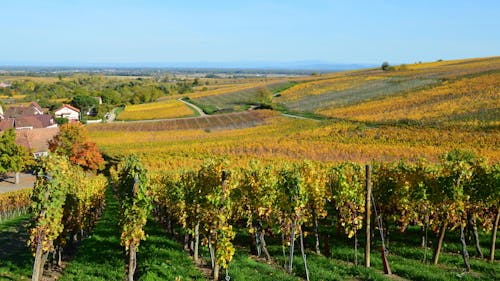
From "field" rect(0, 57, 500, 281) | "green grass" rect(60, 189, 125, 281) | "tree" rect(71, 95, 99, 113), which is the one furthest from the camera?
"tree" rect(71, 95, 99, 113)

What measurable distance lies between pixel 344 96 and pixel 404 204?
90.5m

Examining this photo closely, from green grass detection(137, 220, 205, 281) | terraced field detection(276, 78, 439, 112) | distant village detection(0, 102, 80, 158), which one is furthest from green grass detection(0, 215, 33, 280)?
terraced field detection(276, 78, 439, 112)

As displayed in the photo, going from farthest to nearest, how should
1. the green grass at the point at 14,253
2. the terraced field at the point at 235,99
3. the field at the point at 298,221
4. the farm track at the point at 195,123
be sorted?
the terraced field at the point at 235,99, the farm track at the point at 195,123, the green grass at the point at 14,253, the field at the point at 298,221

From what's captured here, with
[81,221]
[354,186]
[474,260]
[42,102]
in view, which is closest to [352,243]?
[354,186]

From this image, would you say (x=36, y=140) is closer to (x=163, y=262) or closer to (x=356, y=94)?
(x=163, y=262)

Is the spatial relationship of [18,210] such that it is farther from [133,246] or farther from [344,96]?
[344,96]

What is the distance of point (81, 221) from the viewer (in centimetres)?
2323

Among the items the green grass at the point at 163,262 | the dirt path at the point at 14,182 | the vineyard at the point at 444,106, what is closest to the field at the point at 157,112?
the vineyard at the point at 444,106

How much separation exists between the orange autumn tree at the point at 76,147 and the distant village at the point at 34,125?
3.13m

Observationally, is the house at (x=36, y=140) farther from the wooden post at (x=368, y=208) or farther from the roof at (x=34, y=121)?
the wooden post at (x=368, y=208)

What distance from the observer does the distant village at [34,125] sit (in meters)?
70.2

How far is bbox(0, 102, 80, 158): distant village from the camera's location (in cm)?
7019

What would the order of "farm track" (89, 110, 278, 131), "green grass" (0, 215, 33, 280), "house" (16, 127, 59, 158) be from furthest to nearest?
"farm track" (89, 110, 278, 131), "house" (16, 127, 59, 158), "green grass" (0, 215, 33, 280)

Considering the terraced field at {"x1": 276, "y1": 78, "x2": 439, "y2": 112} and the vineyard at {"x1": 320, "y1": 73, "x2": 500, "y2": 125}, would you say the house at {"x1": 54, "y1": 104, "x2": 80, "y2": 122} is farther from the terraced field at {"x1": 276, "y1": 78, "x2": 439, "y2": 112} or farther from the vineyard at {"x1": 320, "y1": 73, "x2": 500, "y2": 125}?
the vineyard at {"x1": 320, "y1": 73, "x2": 500, "y2": 125}
